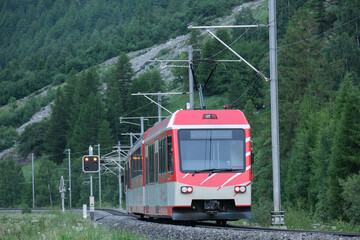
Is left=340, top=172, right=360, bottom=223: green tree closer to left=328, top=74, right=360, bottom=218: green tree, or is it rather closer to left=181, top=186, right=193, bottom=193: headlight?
left=328, top=74, right=360, bottom=218: green tree

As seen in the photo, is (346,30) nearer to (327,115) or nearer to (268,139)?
(268,139)

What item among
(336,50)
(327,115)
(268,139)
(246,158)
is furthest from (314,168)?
(336,50)

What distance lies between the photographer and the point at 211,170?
23219 millimetres

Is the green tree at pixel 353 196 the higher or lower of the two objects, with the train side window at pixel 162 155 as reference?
lower

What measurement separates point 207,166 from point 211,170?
0.67ft

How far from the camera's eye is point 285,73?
2938 inches

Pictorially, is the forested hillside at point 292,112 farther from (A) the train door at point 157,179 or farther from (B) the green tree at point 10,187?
(A) the train door at point 157,179

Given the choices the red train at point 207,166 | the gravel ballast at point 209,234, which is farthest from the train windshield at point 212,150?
the gravel ballast at point 209,234

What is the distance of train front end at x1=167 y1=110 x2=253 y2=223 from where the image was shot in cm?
2314

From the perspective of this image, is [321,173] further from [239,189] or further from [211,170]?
[211,170]

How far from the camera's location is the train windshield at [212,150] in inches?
920

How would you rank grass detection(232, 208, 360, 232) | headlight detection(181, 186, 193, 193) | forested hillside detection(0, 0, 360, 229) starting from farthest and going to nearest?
forested hillside detection(0, 0, 360, 229)
grass detection(232, 208, 360, 232)
headlight detection(181, 186, 193, 193)

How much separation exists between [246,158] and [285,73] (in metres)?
52.0

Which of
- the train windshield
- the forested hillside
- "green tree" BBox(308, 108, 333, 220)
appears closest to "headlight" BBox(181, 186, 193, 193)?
the train windshield
